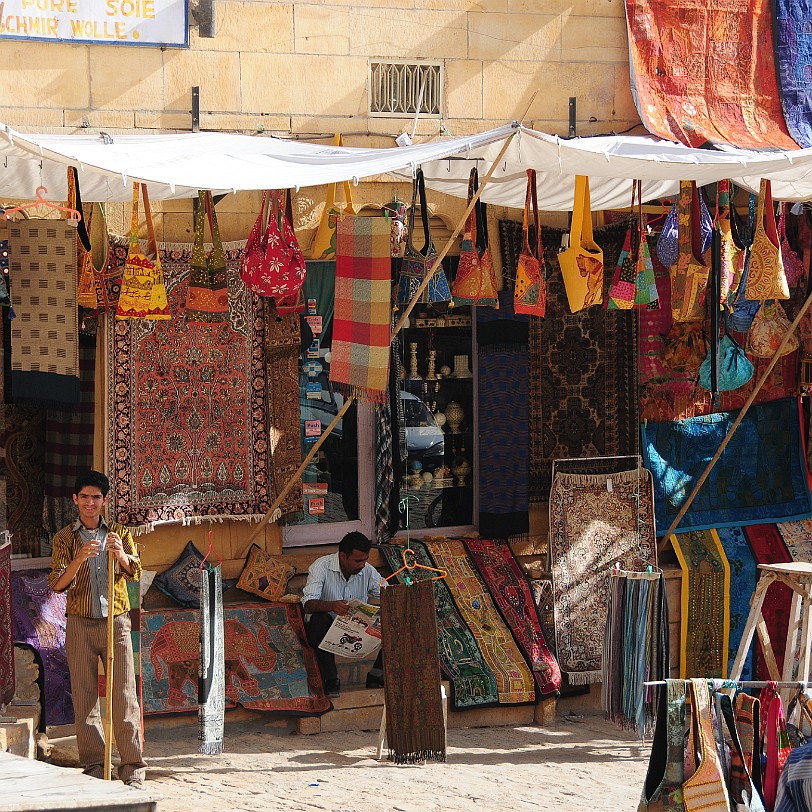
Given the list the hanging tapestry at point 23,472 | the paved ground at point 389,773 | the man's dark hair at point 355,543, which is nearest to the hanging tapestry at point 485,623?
the paved ground at point 389,773

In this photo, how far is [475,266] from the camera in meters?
6.51

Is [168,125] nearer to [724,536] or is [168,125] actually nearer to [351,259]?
[351,259]

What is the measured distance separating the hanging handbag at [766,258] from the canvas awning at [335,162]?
169 millimetres

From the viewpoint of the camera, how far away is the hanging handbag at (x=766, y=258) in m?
6.62

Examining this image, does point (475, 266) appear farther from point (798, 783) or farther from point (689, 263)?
point (798, 783)

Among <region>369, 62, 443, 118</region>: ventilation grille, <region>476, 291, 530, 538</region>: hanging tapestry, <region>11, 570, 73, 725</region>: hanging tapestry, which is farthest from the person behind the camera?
<region>476, 291, 530, 538</region>: hanging tapestry

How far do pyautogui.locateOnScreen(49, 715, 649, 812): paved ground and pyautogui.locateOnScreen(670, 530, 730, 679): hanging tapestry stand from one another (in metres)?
1.03

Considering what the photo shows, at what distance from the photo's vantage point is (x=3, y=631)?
19.0 feet

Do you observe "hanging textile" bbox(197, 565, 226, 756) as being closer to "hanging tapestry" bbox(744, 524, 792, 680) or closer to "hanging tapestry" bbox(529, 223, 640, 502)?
"hanging tapestry" bbox(529, 223, 640, 502)

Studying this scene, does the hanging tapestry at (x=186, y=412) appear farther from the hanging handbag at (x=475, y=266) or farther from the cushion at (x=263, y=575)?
the hanging handbag at (x=475, y=266)

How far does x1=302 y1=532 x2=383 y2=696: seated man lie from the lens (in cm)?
680

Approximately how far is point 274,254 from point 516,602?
256 centimetres

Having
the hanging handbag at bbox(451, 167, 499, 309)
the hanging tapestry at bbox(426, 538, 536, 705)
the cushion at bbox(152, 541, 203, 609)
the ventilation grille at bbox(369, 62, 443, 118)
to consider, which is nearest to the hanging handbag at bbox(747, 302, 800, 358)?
the hanging handbag at bbox(451, 167, 499, 309)

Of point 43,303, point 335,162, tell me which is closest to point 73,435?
point 43,303
